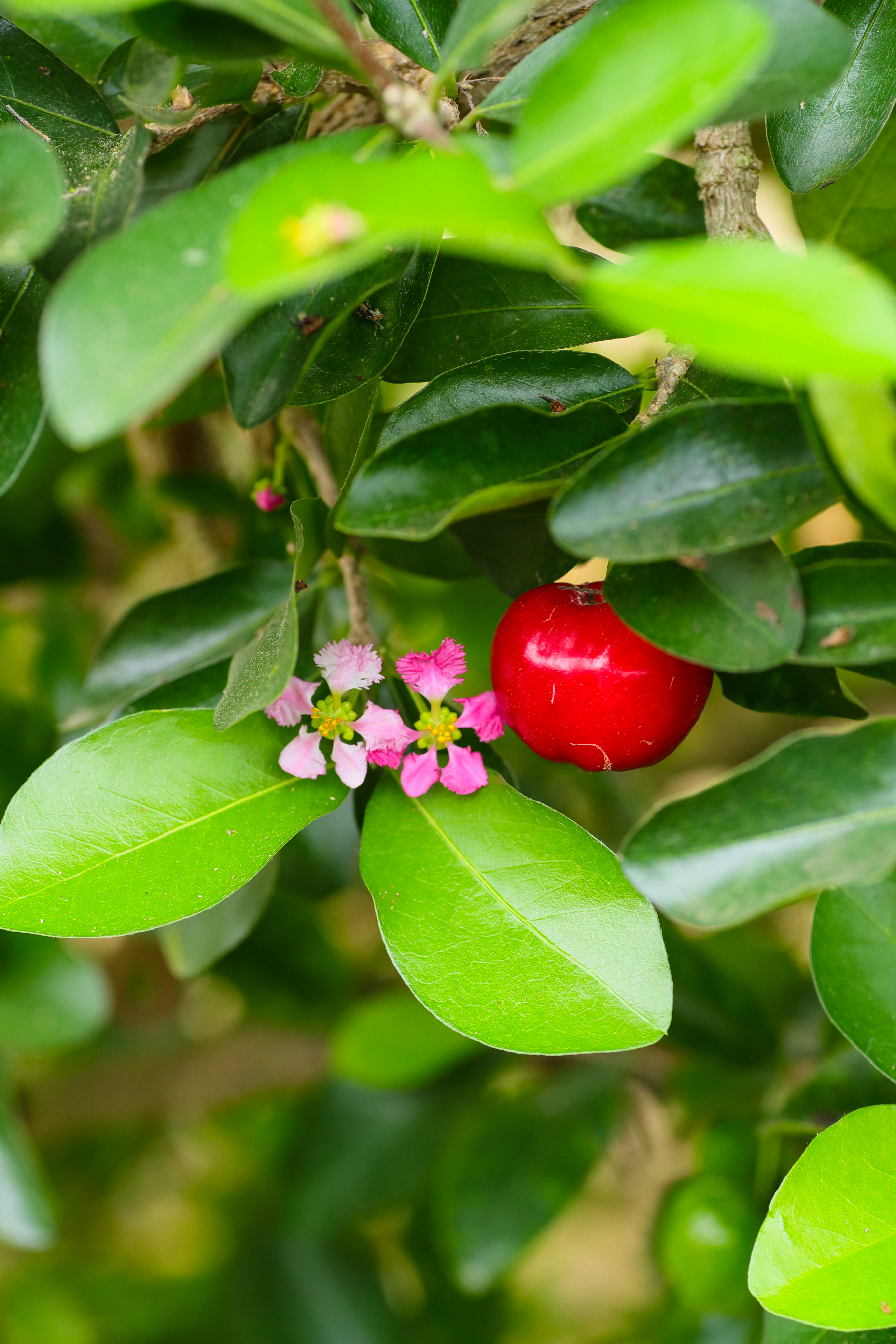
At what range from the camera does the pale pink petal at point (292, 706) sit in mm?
572

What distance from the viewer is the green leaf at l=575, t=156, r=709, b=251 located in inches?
27.5

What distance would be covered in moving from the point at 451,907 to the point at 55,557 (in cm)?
91

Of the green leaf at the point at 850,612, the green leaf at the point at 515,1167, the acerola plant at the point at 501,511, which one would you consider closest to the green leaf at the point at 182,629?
the acerola plant at the point at 501,511

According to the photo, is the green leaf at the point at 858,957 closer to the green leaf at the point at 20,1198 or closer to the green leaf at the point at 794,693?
the green leaf at the point at 794,693

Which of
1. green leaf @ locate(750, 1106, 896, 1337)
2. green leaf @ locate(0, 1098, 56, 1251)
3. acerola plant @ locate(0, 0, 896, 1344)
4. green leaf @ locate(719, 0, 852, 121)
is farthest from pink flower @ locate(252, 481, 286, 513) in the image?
green leaf @ locate(0, 1098, 56, 1251)

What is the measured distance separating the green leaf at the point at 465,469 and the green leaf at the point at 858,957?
0.30 m

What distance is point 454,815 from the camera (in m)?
0.56

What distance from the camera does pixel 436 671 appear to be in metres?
0.61

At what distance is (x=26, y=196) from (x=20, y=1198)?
98cm

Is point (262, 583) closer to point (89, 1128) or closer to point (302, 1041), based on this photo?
point (302, 1041)

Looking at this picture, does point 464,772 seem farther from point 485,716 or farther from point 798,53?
point 798,53

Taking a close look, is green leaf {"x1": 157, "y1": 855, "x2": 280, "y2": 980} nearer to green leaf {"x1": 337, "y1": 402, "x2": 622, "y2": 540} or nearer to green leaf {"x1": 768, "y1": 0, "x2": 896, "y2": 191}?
green leaf {"x1": 337, "y1": 402, "x2": 622, "y2": 540}

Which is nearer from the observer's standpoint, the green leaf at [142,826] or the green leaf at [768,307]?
the green leaf at [768,307]

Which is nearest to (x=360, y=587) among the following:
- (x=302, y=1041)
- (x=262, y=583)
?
(x=262, y=583)
